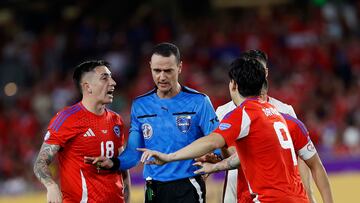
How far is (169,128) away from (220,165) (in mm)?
764

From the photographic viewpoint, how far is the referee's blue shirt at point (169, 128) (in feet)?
26.3

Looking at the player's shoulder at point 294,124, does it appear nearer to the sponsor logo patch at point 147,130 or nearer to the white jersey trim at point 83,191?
the sponsor logo patch at point 147,130

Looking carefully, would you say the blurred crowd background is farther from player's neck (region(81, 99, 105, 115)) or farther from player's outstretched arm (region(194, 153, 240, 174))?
player's outstretched arm (region(194, 153, 240, 174))

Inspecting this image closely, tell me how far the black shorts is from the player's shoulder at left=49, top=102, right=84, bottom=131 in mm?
915

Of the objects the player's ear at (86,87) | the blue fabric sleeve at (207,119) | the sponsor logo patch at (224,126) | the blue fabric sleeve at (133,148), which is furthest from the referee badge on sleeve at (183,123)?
the sponsor logo patch at (224,126)

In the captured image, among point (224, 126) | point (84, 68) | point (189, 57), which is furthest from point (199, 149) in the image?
point (189, 57)

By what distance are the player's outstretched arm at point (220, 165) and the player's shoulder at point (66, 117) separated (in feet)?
4.34

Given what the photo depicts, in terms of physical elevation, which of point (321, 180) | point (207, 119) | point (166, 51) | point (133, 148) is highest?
point (166, 51)

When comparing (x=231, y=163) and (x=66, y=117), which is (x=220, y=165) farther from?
(x=66, y=117)

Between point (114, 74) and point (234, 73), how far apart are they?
466 inches

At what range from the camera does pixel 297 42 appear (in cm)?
1862

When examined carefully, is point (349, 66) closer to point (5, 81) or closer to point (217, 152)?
point (5, 81)

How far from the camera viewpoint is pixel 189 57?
19047 millimetres

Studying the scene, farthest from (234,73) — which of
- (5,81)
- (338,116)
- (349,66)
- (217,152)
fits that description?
(5,81)
